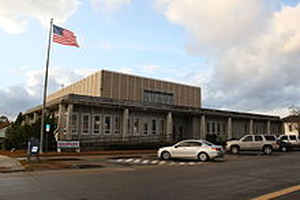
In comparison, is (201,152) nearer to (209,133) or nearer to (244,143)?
(244,143)

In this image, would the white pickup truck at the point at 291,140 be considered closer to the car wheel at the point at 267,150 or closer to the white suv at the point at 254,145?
the white suv at the point at 254,145

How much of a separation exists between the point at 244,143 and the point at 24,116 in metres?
31.9

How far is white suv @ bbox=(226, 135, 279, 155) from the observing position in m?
27.9

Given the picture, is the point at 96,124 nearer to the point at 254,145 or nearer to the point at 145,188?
the point at 254,145

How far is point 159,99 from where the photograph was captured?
48156 millimetres

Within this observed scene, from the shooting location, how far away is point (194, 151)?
2119cm

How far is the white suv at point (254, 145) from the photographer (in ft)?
91.6

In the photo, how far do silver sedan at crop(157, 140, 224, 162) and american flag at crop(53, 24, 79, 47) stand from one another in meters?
12.0

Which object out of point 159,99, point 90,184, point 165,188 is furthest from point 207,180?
point 159,99

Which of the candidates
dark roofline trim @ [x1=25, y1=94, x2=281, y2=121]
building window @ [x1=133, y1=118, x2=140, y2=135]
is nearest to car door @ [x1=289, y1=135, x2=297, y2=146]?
dark roofline trim @ [x1=25, y1=94, x2=281, y2=121]

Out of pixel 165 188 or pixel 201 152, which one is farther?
pixel 201 152

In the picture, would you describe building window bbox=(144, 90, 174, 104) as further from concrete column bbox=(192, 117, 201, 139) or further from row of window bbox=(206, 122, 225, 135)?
concrete column bbox=(192, 117, 201, 139)

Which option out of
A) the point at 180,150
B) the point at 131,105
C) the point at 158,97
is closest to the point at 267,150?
the point at 180,150

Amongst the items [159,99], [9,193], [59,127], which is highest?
[159,99]
